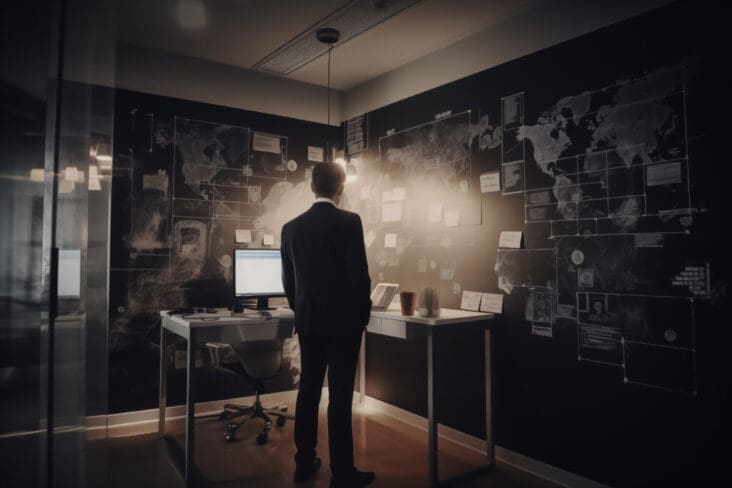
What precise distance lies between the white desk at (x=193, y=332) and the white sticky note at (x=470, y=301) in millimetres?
1178

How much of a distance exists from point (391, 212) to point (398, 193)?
7.0 inches

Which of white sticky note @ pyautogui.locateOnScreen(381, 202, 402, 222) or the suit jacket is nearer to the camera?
the suit jacket

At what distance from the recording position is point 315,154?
173 inches

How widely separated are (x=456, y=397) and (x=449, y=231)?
116cm

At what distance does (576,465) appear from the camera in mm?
2541

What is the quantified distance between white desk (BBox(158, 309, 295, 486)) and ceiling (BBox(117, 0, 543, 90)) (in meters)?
1.97

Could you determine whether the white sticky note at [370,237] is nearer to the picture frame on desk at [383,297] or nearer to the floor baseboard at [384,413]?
the picture frame on desk at [383,297]

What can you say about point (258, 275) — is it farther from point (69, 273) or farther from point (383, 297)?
point (69, 273)

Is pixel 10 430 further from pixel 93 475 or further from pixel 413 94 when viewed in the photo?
pixel 413 94

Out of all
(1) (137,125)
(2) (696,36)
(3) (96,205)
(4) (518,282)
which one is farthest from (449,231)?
(1) (137,125)

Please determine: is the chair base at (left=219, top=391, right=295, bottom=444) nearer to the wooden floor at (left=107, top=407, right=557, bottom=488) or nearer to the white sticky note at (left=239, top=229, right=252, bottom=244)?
the wooden floor at (left=107, top=407, right=557, bottom=488)

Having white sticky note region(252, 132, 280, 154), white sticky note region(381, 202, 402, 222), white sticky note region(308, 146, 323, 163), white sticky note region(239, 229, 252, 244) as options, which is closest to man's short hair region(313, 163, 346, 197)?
white sticky note region(381, 202, 402, 222)

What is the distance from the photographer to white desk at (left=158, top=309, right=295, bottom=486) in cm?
263

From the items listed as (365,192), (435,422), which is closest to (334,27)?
(365,192)
